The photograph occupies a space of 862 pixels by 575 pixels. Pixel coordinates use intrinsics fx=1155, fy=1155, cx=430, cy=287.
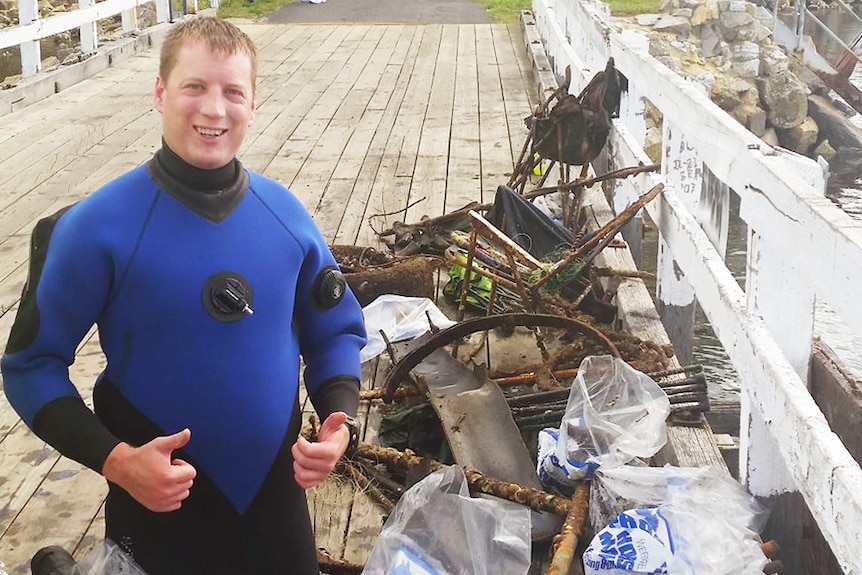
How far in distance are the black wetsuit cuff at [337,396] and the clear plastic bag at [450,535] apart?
0.54 meters

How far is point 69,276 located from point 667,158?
9.97 feet

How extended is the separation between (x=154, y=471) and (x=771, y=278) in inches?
65.6

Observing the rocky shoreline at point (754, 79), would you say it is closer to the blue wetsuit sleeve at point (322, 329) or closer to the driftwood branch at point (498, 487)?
the driftwood branch at point (498, 487)

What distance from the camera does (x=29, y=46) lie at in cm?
1019

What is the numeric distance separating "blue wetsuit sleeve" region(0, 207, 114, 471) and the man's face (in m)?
0.24

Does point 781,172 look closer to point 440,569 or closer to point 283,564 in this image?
point 440,569

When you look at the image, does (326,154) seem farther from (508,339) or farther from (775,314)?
(775,314)

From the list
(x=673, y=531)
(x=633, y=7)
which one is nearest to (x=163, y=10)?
(x=633, y=7)

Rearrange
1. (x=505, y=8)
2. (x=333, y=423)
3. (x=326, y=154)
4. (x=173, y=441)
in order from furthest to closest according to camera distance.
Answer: (x=505, y=8), (x=326, y=154), (x=333, y=423), (x=173, y=441)

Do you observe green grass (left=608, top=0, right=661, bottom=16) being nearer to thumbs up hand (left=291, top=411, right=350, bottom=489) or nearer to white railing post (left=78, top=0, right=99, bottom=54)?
white railing post (left=78, top=0, right=99, bottom=54)

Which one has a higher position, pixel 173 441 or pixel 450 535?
pixel 173 441

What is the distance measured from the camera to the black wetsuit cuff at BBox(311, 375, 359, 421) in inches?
92.0

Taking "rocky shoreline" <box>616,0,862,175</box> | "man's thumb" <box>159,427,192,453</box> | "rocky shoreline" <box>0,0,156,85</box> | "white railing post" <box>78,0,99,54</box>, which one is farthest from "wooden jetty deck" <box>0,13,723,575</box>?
"rocky shoreline" <box>616,0,862,175</box>

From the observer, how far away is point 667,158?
461cm
